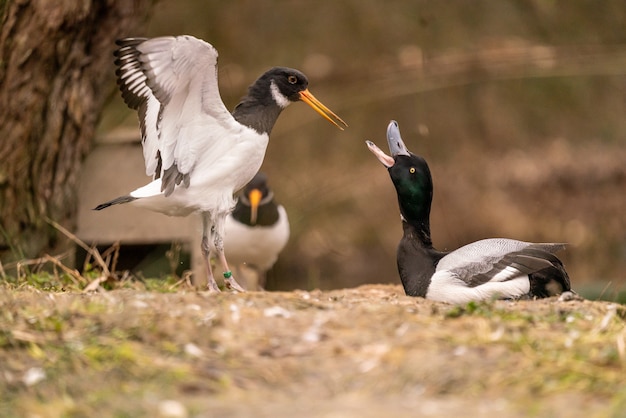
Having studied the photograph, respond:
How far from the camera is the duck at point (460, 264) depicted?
20.0 ft

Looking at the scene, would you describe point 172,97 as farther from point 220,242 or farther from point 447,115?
point 447,115

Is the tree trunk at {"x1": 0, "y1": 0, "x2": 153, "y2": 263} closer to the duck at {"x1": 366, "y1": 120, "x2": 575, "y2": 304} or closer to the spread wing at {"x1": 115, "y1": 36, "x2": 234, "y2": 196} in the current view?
the spread wing at {"x1": 115, "y1": 36, "x2": 234, "y2": 196}

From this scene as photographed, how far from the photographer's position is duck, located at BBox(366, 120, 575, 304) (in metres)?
6.09

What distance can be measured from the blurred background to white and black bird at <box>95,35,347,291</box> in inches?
201

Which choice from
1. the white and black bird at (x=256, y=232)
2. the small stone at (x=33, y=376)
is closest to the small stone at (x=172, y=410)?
the small stone at (x=33, y=376)

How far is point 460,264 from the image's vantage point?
626cm

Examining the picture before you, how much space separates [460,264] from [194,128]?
1.74 metres

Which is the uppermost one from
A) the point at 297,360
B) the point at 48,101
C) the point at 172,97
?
the point at 172,97

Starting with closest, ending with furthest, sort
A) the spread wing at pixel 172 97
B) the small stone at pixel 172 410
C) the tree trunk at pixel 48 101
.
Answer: the small stone at pixel 172 410
the spread wing at pixel 172 97
the tree trunk at pixel 48 101

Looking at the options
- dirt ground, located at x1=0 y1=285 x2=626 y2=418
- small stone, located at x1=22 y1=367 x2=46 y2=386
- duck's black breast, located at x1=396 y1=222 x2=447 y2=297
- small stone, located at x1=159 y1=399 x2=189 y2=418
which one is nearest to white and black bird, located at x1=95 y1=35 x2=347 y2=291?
duck's black breast, located at x1=396 y1=222 x2=447 y2=297

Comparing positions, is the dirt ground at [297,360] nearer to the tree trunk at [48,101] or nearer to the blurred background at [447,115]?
the tree trunk at [48,101]

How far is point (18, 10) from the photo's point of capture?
7.37m

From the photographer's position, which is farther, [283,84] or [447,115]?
[447,115]

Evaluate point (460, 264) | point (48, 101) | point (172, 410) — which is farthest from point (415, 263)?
point (172, 410)
